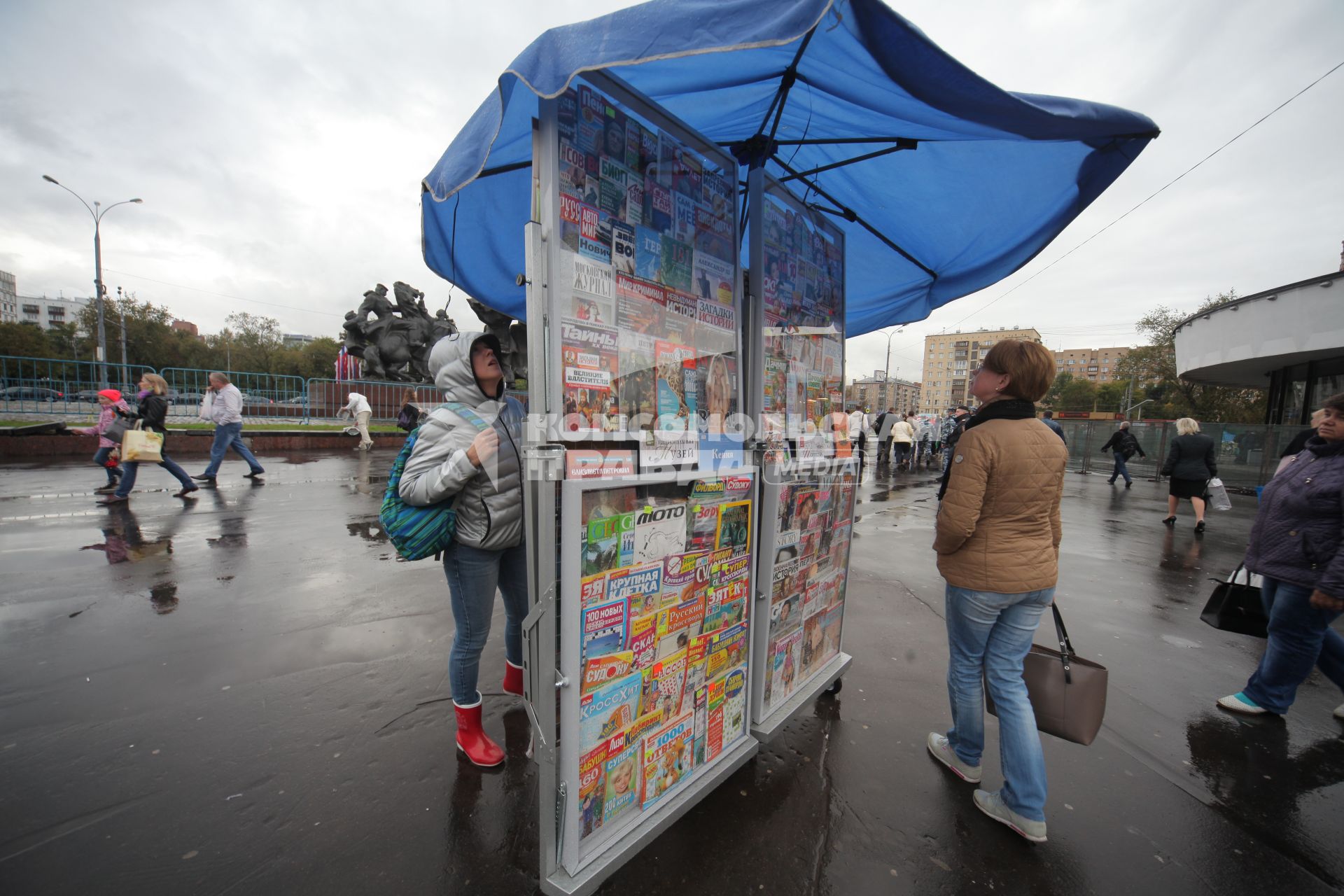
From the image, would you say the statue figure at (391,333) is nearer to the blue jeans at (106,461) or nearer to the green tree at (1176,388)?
the blue jeans at (106,461)

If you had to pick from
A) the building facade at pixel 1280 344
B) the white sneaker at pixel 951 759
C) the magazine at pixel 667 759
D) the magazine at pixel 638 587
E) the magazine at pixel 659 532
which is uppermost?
the building facade at pixel 1280 344

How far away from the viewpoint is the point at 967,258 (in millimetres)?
3469

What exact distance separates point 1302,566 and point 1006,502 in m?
2.07

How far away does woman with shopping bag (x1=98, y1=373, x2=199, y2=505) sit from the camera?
264 inches

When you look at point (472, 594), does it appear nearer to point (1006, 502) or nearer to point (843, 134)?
point (1006, 502)

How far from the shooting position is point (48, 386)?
41.5 ft

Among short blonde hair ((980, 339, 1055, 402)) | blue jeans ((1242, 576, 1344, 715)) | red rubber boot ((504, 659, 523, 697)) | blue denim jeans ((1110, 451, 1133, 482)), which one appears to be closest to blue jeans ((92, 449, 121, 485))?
red rubber boot ((504, 659, 523, 697))

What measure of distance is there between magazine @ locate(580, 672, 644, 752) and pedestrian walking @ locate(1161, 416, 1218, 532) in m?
9.16

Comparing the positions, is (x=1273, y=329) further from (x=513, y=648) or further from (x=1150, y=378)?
(x=1150, y=378)

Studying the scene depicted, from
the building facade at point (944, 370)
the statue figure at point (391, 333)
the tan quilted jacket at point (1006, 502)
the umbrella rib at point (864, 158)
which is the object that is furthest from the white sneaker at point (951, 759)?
the building facade at point (944, 370)

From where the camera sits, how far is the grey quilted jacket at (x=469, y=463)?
2.12m

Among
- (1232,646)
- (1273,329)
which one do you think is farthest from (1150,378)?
(1232,646)

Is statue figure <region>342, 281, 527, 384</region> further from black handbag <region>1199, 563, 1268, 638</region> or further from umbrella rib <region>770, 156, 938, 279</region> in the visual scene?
black handbag <region>1199, 563, 1268, 638</region>

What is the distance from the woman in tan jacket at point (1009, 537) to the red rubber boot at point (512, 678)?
216 cm
